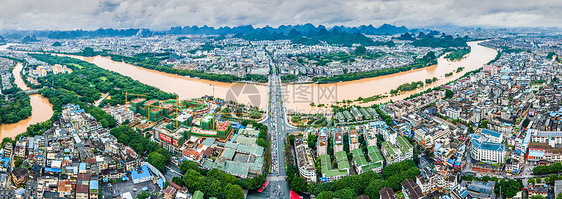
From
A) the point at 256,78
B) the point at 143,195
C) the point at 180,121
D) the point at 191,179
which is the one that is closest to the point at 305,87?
the point at 256,78

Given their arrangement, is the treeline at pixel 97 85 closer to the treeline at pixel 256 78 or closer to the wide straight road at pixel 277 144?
the wide straight road at pixel 277 144

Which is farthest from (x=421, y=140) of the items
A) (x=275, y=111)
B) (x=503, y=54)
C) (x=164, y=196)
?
(x=503, y=54)

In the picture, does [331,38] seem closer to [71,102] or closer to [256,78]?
[256,78]

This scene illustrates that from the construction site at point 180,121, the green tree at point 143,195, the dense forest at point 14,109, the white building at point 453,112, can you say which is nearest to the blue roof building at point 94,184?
the green tree at point 143,195

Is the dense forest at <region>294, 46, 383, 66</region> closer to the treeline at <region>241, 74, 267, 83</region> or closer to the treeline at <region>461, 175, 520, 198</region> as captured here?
the treeline at <region>241, 74, 267, 83</region>

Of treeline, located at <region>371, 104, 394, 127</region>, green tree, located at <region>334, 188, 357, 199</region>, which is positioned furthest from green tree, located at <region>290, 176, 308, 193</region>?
treeline, located at <region>371, 104, 394, 127</region>

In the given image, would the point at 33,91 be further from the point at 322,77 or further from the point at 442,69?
the point at 442,69

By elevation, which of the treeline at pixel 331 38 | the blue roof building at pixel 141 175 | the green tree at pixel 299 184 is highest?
the treeline at pixel 331 38
